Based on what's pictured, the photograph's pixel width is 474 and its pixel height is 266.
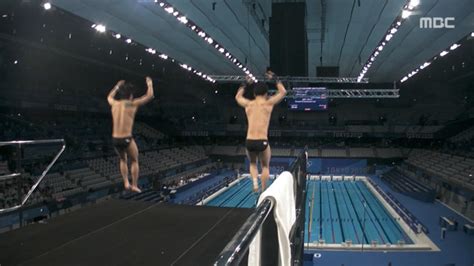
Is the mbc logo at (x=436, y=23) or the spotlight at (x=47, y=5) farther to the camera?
the mbc logo at (x=436, y=23)

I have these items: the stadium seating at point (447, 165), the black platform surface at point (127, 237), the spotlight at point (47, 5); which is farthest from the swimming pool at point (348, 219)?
the spotlight at point (47, 5)

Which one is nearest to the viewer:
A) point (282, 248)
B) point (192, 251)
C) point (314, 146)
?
point (282, 248)

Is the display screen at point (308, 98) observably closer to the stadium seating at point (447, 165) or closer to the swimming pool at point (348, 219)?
the swimming pool at point (348, 219)

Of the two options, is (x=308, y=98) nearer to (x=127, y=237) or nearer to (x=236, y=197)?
(x=236, y=197)

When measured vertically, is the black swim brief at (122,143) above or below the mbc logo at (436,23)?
below

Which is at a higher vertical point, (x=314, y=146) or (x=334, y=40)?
(x=334, y=40)

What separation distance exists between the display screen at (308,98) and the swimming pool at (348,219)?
4332mm

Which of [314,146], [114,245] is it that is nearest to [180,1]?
[114,245]

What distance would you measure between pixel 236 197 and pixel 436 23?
1017 cm

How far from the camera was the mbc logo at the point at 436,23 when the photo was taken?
33.4ft

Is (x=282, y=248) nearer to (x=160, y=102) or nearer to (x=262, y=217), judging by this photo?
(x=262, y=217)

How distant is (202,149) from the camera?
26.4 m

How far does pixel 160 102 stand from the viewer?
64.5ft

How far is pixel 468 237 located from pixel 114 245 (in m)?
12.1
